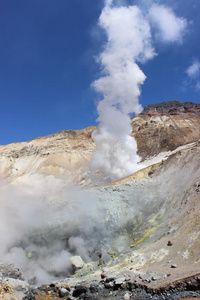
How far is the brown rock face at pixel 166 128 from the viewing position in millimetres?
48781

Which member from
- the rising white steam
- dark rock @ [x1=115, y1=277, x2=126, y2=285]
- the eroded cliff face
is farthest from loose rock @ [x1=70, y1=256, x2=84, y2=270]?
the eroded cliff face

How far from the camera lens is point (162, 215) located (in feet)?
51.6

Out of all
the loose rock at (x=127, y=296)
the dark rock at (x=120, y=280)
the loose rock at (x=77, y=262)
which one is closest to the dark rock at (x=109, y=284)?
the dark rock at (x=120, y=280)

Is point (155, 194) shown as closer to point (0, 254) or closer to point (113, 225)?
point (113, 225)

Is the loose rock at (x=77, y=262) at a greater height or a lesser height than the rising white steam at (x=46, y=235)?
lesser

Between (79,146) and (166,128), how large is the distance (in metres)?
20.1

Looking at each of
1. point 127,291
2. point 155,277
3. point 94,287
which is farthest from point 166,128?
point 127,291

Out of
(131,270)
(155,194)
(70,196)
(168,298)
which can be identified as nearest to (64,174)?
(70,196)

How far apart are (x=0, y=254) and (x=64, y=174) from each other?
32.1 m

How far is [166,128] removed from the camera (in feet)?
172

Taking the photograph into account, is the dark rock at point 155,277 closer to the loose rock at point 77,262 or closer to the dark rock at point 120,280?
the dark rock at point 120,280

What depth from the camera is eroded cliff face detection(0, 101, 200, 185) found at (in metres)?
47.9

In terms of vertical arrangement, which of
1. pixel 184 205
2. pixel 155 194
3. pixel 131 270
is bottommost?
pixel 131 270

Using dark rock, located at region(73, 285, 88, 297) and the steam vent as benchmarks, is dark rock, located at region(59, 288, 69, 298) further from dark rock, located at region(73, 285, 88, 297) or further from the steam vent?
dark rock, located at region(73, 285, 88, 297)
